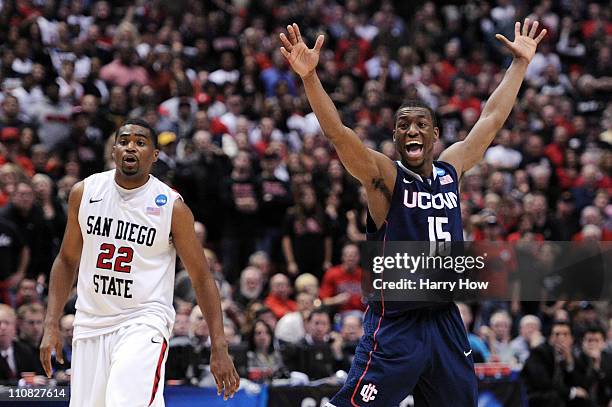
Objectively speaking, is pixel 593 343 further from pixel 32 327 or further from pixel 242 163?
pixel 32 327

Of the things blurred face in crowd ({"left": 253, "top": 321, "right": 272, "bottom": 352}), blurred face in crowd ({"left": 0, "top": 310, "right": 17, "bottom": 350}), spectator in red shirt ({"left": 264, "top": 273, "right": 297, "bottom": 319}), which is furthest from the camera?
spectator in red shirt ({"left": 264, "top": 273, "right": 297, "bottom": 319})

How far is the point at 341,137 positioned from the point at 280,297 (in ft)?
18.9

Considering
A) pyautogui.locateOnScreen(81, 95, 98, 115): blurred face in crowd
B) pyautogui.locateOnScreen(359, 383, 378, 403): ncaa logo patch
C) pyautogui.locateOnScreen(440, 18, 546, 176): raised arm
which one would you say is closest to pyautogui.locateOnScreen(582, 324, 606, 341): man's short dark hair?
pyautogui.locateOnScreen(440, 18, 546, 176): raised arm

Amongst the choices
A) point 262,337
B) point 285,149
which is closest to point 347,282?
point 262,337

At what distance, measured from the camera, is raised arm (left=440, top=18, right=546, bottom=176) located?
7.16m

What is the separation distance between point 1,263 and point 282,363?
3.24 metres

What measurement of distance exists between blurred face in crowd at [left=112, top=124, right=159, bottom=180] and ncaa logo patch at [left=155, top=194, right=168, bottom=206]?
0.16m

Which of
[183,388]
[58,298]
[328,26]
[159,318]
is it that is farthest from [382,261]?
[328,26]

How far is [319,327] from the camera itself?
35.0 feet

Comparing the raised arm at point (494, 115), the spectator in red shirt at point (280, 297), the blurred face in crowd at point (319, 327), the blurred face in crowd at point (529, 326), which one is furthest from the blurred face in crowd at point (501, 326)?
the raised arm at point (494, 115)

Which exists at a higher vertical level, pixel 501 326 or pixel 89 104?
pixel 89 104

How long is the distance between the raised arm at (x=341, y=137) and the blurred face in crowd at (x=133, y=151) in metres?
0.95

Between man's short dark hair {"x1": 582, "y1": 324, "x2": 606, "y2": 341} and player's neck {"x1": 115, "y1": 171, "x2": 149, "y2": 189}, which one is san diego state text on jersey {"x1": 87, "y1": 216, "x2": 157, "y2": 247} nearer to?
Answer: player's neck {"x1": 115, "y1": 171, "x2": 149, "y2": 189}

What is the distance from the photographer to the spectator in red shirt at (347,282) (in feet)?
40.9
